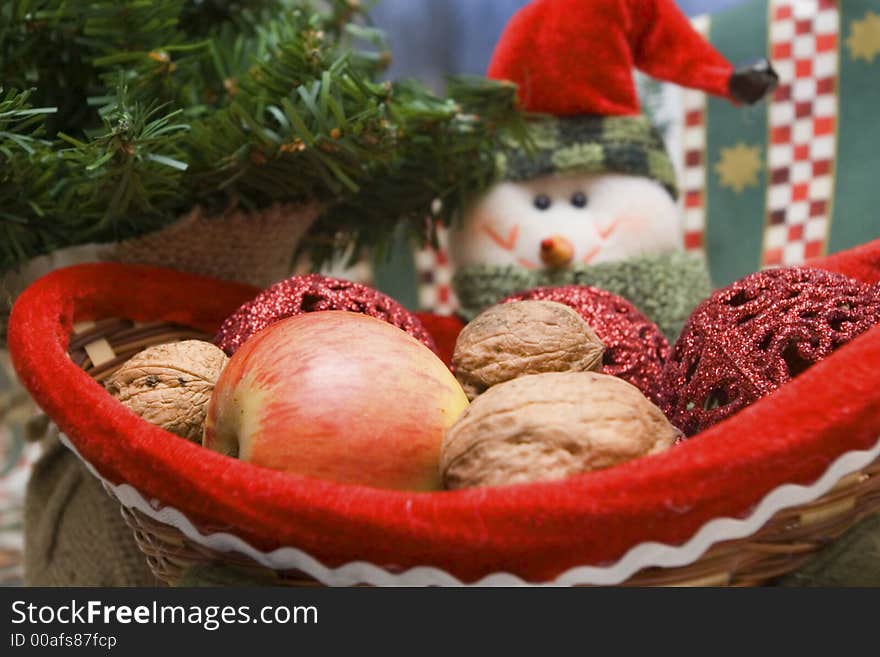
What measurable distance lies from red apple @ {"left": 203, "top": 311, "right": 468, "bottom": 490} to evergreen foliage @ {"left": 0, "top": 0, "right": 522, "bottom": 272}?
153mm

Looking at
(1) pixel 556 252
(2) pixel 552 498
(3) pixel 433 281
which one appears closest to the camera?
(2) pixel 552 498

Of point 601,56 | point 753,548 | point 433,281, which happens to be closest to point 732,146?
point 601,56

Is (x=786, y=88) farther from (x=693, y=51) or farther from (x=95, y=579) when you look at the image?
(x=95, y=579)

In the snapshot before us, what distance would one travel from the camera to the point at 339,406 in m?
0.39

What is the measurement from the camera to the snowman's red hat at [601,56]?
69 cm

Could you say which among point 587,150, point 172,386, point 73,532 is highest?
point 587,150

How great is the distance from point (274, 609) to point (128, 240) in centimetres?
36

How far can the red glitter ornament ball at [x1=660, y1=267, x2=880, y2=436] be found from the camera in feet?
1.40

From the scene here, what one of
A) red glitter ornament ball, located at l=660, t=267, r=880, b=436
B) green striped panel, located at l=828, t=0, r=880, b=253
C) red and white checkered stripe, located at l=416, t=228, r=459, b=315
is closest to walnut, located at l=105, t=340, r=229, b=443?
red glitter ornament ball, located at l=660, t=267, r=880, b=436

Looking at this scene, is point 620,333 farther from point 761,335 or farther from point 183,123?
point 183,123

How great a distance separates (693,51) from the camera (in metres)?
0.70

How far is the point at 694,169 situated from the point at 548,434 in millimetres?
584

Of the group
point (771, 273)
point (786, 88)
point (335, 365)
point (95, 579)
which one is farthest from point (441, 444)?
point (786, 88)

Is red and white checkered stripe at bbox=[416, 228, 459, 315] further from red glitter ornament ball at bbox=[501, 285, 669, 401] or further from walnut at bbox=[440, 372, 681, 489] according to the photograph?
walnut at bbox=[440, 372, 681, 489]
